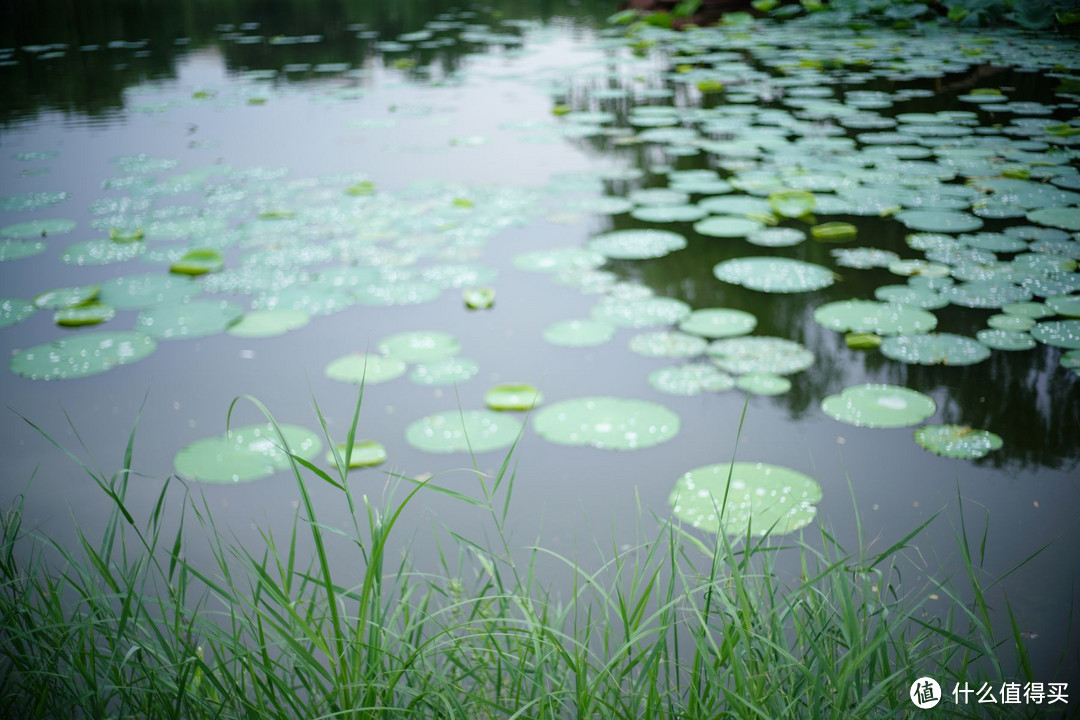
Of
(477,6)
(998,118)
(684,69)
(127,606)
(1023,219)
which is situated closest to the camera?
(127,606)

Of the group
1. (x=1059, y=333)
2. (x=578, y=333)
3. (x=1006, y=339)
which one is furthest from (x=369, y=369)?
(x=1059, y=333)

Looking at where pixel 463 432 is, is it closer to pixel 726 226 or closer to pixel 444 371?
pixel 444 371

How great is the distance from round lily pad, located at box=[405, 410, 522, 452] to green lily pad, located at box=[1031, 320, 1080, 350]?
1.12 metres

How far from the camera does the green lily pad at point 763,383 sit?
1608 millimetres

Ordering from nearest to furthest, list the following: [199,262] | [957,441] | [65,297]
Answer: [957,441], [65,297], [199,262]

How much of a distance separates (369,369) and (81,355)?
64 cm

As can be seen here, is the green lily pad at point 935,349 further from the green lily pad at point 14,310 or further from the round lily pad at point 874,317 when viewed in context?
the green lily pad at point 14,310

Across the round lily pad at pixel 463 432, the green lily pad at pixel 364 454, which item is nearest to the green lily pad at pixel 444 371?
the round lily pad at pixel 463 432

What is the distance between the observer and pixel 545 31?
7.44m

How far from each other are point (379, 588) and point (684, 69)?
4626mm

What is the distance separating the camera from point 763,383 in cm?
163

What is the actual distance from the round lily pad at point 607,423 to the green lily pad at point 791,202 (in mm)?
1159

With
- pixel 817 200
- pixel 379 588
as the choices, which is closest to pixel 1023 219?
pixel 817 200

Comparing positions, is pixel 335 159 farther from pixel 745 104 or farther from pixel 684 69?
pixel 684 69
